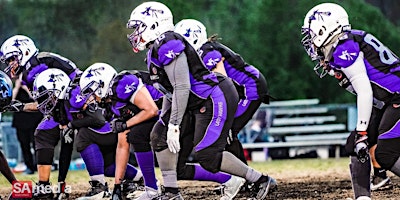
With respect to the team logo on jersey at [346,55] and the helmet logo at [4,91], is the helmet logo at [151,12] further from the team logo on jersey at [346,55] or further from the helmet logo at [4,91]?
the helmet logo at [4,91]

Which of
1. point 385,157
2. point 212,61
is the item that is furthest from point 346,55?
point 212,61

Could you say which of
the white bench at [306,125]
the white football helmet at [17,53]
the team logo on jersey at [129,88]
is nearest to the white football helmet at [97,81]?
the team logo on jersey at [129,88]

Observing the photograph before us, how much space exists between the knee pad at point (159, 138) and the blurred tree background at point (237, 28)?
376 inches

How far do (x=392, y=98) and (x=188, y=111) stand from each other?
1.45 m

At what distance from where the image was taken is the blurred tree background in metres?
16.4

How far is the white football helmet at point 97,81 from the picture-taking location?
7309 millimetres

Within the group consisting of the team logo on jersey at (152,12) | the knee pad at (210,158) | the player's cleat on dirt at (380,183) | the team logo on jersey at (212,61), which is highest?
the team logo on jersey at (152,12)

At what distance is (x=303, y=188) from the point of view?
8.77 metres

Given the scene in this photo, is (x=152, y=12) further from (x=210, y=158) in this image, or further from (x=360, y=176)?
(x=360, y=176)

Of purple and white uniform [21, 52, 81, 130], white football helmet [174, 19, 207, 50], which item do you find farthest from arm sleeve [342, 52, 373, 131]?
purple and white uniform [21, 52, 81, 130]

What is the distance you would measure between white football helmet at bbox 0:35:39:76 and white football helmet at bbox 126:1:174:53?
2.22 metres

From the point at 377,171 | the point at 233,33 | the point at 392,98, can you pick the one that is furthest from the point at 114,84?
the point at 233,33

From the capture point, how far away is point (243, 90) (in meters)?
8.03

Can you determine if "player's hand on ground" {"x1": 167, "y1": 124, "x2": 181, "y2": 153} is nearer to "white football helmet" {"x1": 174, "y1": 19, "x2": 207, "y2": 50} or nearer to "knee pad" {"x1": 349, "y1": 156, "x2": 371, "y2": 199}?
"knee pad" {"x1": 349, "y1": 156, "x2": 371, "y2": 199}
